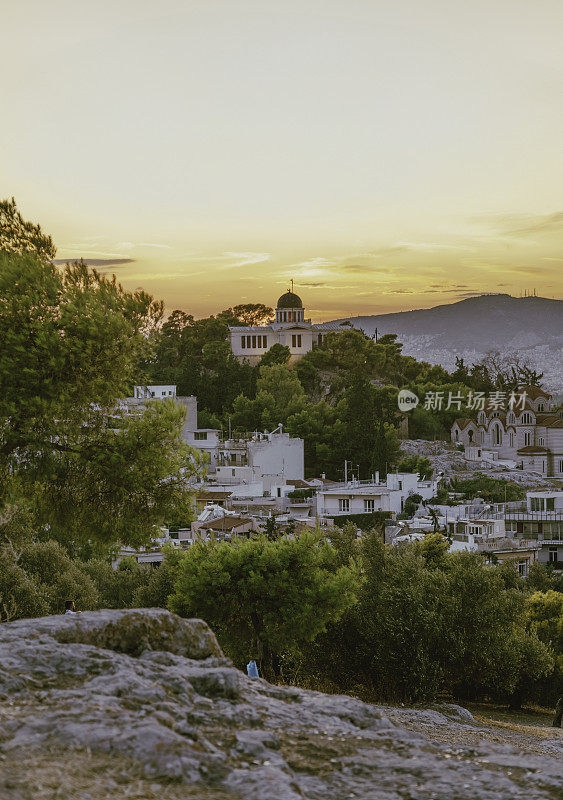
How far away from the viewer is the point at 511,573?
28.1m

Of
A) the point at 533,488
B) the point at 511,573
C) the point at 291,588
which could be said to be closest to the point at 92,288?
the point at 291,588

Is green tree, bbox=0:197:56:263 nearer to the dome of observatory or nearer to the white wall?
the white wall

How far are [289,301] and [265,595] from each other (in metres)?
81.2

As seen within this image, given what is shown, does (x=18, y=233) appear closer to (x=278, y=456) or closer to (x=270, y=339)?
(x=278, y=456)

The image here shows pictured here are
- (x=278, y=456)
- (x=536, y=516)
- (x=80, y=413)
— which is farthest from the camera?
(x=278, y=456)

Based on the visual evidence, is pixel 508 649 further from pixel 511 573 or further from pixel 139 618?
pixel 139 618

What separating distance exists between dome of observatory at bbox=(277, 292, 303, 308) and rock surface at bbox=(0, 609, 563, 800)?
92115mm

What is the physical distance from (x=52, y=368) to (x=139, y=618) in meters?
7.20

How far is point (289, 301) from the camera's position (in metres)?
95.8

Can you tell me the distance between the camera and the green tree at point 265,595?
15.0m

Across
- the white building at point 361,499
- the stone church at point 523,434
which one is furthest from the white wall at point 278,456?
the stone church at point 523,434

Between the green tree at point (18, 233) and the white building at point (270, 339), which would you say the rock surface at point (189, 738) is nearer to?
the green tree at point (18, 233)

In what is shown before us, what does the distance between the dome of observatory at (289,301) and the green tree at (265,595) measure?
264 feet

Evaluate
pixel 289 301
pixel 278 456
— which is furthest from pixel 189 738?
pixel 289 301
